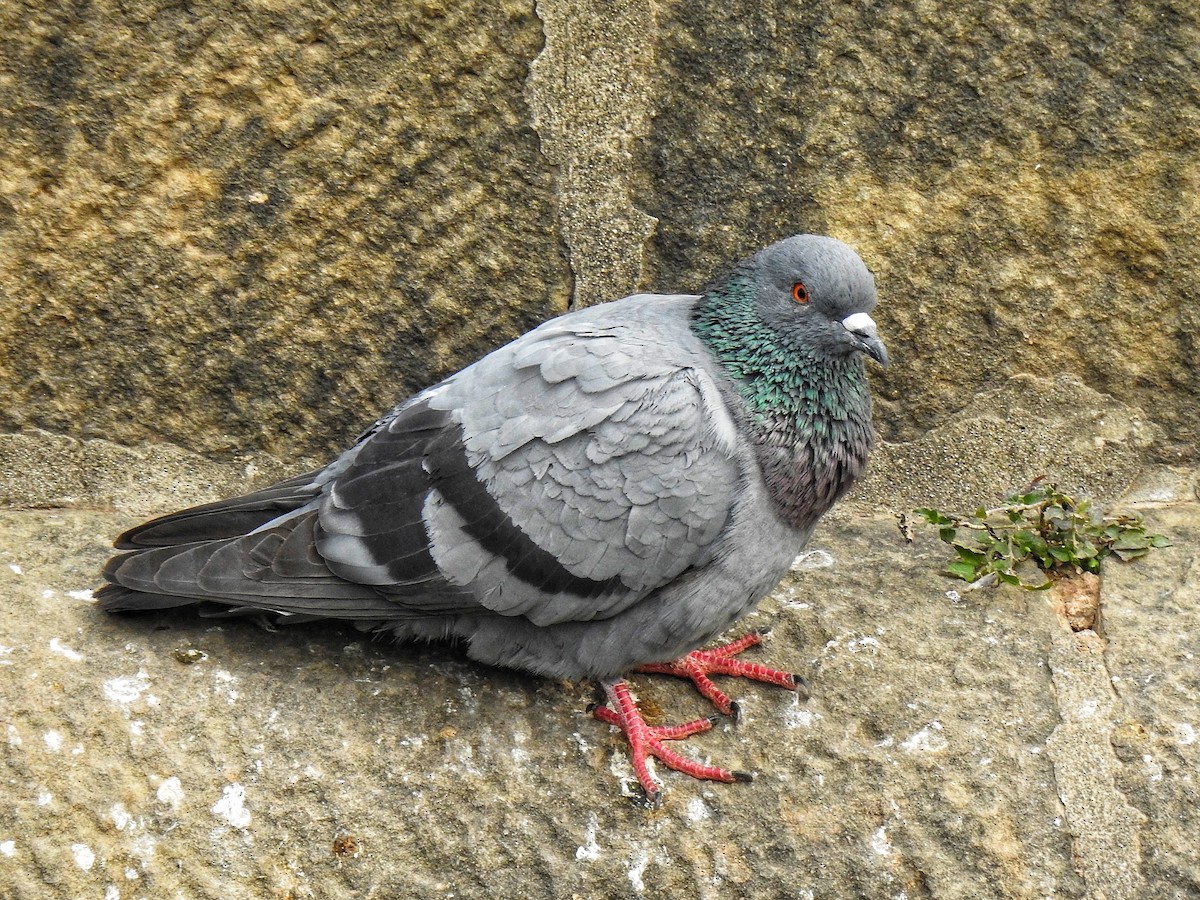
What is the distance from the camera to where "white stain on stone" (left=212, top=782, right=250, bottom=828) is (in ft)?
9.54

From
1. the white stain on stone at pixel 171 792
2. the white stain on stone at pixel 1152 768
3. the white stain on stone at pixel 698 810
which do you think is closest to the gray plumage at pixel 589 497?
the white stain on stone at pixel 698 810

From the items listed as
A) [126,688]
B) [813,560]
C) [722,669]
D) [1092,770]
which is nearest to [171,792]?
[126,688]

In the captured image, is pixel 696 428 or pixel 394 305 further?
pixel 394 305

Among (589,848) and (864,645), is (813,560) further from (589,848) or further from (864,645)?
(589,848)

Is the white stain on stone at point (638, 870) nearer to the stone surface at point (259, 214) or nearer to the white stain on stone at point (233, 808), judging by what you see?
the white stain on stone at point (233, 808)

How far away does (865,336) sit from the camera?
3303mm

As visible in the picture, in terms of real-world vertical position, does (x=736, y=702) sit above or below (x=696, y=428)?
below

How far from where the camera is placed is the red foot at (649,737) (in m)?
3.18

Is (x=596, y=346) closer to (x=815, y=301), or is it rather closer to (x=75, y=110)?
(x=815, y=301)

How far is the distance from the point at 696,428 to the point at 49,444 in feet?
6.29

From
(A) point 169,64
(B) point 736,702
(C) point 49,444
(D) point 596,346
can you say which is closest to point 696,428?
(D) point 596,346

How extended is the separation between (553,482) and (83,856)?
141 cm

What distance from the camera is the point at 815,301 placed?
3.33 meters

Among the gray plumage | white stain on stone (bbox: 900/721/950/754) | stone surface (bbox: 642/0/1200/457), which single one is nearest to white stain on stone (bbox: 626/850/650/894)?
the gray plumage
